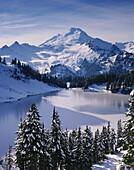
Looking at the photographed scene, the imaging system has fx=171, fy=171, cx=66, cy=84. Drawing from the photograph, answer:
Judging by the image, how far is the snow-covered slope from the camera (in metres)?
134

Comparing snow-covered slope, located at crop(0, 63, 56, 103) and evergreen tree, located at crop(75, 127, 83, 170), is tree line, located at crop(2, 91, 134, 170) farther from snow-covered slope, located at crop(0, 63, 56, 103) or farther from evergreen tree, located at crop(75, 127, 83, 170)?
snow-covered slope, located at crop(0, 63, 56, 103)

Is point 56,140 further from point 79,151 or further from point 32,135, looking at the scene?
point 79,151

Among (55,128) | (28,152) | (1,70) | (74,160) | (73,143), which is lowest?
(74,160)

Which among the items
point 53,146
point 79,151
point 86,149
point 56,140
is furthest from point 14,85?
point 56,140

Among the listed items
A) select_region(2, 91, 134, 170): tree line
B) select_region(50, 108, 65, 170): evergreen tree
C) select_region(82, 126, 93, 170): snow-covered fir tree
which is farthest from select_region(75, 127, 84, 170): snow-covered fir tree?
select_region(50, 108, 65, 170): evergreen tree

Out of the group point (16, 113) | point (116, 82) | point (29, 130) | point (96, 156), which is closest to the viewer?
point (29, 130)

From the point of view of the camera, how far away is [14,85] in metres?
159

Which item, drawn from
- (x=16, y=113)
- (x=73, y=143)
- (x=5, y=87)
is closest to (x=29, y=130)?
(x=73, y=143)

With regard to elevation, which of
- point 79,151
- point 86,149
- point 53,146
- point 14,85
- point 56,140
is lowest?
point 79,151

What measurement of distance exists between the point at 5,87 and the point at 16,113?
67146 millimetres

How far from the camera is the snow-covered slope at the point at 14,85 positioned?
134 metres

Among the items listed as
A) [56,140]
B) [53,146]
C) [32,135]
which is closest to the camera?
[32,135]

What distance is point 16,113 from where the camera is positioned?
85125 mm

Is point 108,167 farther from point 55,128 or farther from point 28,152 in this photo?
point 28,152
